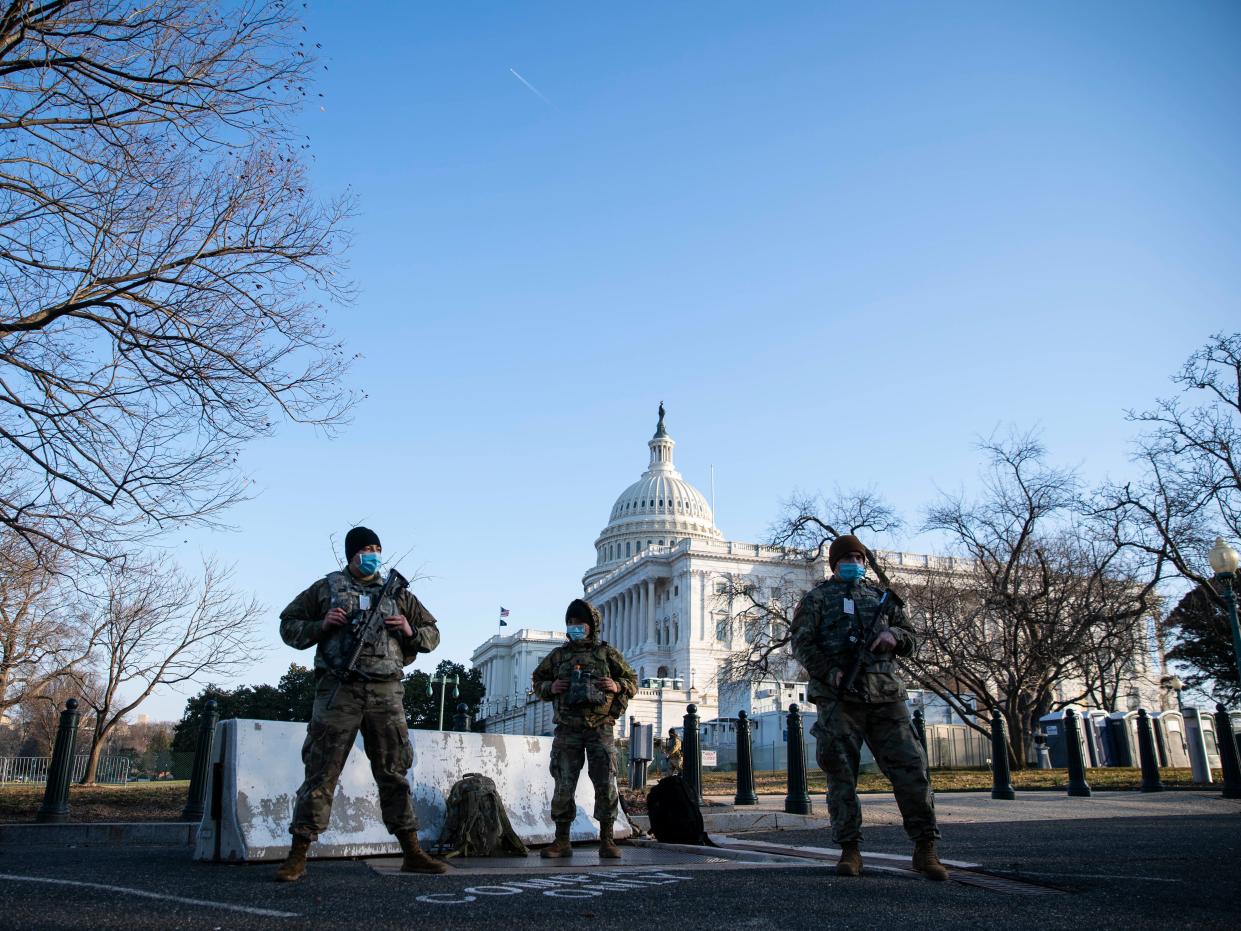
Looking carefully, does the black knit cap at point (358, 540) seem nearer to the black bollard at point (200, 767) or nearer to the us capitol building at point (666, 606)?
the black bollard at point (200, 767)

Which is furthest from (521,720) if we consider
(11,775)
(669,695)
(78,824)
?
(78,824)

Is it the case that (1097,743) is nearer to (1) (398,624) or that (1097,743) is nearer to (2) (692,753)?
(2) (692,753)

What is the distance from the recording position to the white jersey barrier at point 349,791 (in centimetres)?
736

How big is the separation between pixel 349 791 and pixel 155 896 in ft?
9.91

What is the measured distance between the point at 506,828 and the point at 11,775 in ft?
113

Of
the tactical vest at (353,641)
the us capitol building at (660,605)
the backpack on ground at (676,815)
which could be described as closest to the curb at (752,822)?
the backpack on ground at (676,815)

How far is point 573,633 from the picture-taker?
8453 mm

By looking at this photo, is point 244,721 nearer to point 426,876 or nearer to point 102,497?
point 426,876

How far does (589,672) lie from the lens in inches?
329

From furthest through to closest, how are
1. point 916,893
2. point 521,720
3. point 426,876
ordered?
point 521,720 → point 426,876 → point 916,893

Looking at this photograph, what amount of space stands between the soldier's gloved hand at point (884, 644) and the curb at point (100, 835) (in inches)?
299

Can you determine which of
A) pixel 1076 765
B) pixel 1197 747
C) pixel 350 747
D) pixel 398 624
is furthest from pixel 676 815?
pixel 1197 747

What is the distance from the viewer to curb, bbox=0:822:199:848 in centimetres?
1070

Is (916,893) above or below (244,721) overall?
below
